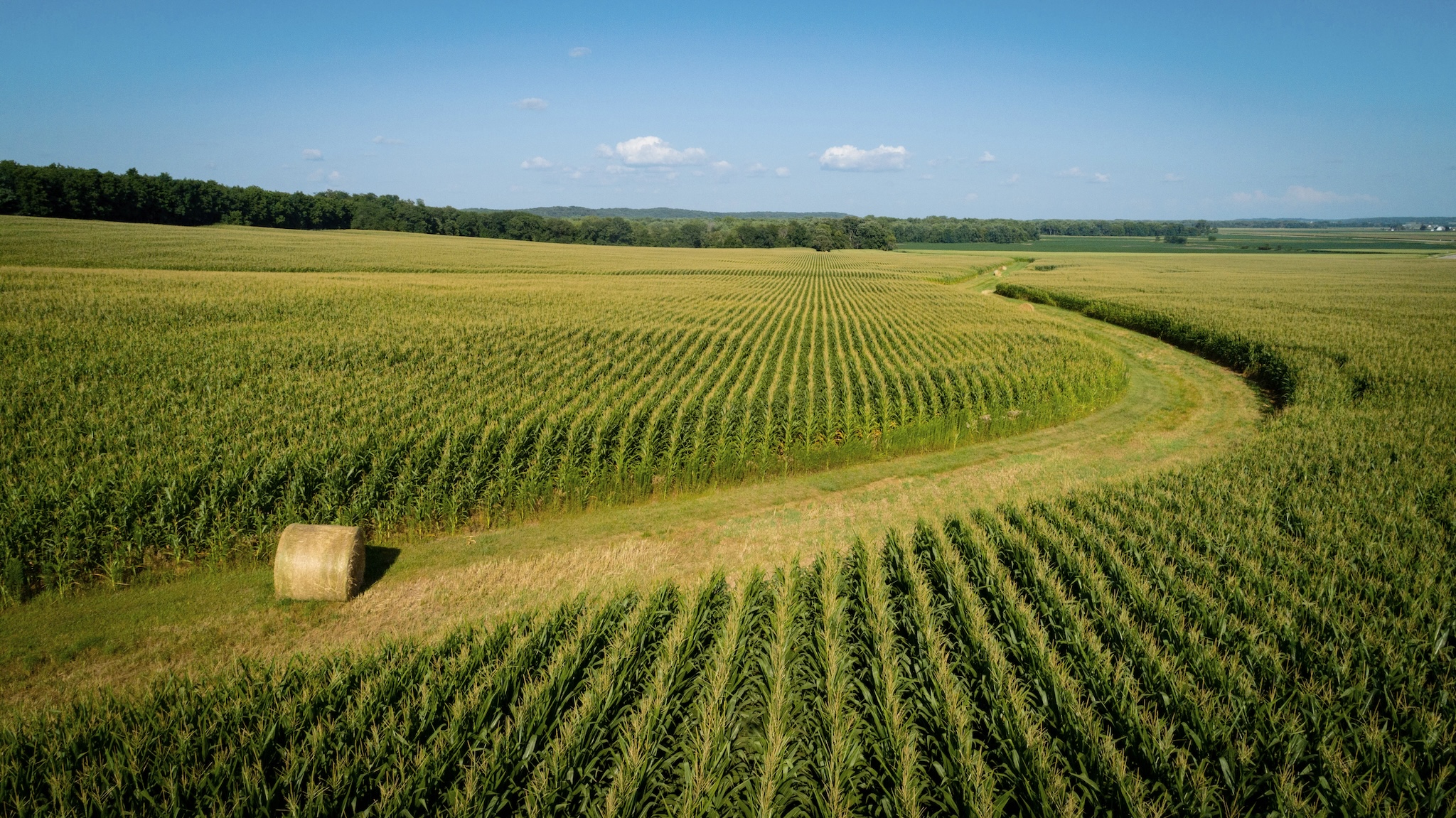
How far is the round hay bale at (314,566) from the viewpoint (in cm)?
869

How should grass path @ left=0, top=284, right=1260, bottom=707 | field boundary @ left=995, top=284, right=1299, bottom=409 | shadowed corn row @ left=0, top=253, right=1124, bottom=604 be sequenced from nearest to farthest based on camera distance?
grass path @ left=0, top=284, right=1260, bottom=707 → shadowed corn row @ left=0, top=253, right=1124, bottom=604 → field boundary @ left=995, top=284, right=1299, bottom=409

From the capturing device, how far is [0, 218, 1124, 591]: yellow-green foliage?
10.1 m

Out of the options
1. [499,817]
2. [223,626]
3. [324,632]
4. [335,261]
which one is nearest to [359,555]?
[324,632]

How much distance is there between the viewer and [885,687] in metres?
5.93

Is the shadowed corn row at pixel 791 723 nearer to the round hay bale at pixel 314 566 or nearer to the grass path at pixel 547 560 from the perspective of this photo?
the grass path at pixel 547 560

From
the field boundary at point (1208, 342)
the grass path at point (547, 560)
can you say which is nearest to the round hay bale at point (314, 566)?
the grass path at point (547, 560)

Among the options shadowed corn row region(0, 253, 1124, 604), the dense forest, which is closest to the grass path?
shadowed corn row region(0, 253, 1124, 604)

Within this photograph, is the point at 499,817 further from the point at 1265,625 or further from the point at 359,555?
the point at 1265,625

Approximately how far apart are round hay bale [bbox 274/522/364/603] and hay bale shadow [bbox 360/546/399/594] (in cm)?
49

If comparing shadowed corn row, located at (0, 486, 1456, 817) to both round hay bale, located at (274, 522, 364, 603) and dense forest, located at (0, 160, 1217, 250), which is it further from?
dense forest, located at (0, 160, 1217, 250)

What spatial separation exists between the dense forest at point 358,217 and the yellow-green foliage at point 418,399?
2406 inches

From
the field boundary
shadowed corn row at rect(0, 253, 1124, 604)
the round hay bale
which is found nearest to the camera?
the round hay bale

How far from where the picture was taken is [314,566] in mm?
8703

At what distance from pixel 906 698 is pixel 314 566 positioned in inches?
320
